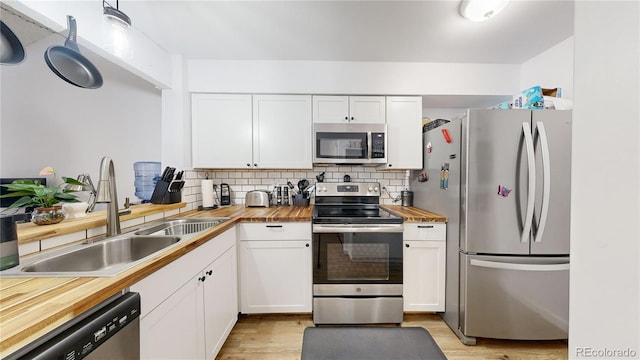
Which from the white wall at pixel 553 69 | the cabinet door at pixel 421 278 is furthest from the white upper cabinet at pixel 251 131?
the white wall at pixel 553 69

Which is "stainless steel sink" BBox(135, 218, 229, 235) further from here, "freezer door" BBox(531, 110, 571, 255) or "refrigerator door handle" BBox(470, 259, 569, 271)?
"freezer door" BBox(531, 110, 571, 255)

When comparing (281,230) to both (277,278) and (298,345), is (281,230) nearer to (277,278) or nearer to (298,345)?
(277,278)

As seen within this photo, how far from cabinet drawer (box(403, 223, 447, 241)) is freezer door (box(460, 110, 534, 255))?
27cm

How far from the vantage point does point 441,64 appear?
2293 millimetres

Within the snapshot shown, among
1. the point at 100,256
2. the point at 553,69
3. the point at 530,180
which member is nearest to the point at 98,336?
the point at 100,256

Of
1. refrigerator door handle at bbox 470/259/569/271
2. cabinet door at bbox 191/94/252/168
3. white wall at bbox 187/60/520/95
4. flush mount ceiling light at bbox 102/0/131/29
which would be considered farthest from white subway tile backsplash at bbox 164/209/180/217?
refrigerator door handle at bbox 470/259/569/271

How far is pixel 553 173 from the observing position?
1.58m

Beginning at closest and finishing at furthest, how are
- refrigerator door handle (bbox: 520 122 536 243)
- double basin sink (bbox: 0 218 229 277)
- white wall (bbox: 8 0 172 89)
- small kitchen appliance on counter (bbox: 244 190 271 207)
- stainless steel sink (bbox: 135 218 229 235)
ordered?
double basin sink (bbox: 0 218 229 277) → white wall (bbox: 8 0 172 89) → refrigerator door handle (bbox: 520 122 536 243) → stainless steel sink (bbox: 135 218 229 235) → small kitchen appliance on counter (bbox: 244 190 271 207)

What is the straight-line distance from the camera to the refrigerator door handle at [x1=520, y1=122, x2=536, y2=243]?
5.05ft

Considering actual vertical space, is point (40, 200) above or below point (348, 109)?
below

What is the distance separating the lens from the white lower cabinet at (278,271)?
1.92 meters

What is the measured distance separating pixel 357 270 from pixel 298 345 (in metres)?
0.71

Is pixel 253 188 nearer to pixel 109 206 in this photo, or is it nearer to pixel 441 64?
pixel 109 206

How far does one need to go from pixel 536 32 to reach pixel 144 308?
3111 millimetres
